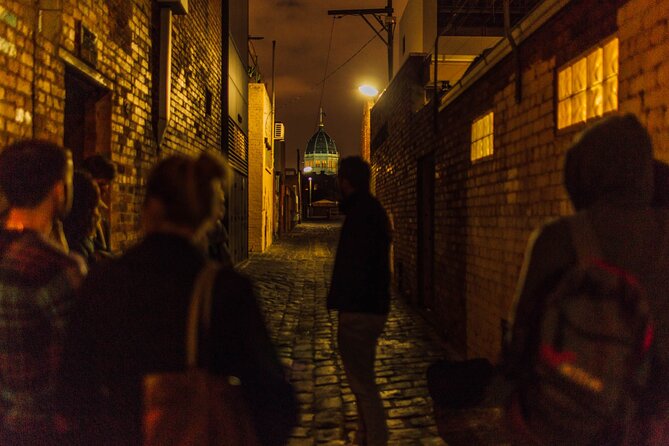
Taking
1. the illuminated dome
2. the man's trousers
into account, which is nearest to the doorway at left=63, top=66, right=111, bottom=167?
the man's trousers

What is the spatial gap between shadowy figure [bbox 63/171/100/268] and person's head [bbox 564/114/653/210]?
8.78ft

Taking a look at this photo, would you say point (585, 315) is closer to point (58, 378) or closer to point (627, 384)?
point (627, 384)

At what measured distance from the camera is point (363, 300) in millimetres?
3502

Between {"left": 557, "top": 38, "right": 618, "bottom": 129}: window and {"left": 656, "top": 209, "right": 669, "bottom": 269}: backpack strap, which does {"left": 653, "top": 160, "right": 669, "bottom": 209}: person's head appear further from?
{"left": 557, "top": 38, "right": 618, "bottom": 129}: window

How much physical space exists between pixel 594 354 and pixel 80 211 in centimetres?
281

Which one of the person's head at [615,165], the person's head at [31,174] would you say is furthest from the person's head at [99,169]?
the person's head at [615,165]

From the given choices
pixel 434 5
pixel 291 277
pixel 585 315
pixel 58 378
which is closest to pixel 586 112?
pixel 585 315

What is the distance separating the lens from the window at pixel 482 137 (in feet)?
18.8

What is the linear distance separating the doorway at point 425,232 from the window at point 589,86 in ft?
14.1

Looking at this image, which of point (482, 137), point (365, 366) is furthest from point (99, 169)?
point (482, 137)

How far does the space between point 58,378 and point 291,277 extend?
12.2 m

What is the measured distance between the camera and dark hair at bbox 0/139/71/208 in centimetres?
191

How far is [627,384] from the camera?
1.59 meters

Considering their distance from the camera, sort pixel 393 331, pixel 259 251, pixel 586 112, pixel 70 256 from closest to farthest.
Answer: pixel 70 256 → pixel 586 112 → pixel 393 331 → pixel 259 251
